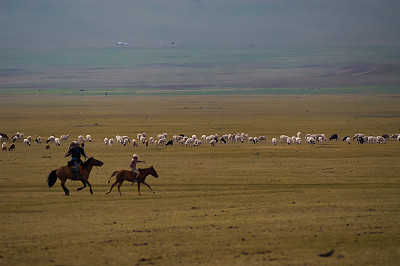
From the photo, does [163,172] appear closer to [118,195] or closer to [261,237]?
[118,195]

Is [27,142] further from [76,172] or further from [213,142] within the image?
[76,172]

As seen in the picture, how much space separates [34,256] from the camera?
37.1 feet

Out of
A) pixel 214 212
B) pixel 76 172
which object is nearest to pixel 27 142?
pixel 76 172

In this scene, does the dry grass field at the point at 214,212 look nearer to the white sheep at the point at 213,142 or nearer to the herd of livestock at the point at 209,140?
the white sheep at the point at 213,142

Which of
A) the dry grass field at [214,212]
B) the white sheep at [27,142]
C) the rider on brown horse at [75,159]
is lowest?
the dry grass field at [214,212]

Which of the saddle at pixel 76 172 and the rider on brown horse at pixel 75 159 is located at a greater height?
the rider on brown horse at pixel 75 159

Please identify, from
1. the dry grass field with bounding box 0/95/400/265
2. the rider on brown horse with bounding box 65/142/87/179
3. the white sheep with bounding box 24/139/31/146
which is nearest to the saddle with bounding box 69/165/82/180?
the rider on brown horse with bounding box 65/142/87/179

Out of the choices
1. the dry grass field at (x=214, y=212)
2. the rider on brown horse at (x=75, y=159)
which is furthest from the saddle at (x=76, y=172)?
the dry grass field at (x=214, y=212)

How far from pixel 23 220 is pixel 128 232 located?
2787 mm

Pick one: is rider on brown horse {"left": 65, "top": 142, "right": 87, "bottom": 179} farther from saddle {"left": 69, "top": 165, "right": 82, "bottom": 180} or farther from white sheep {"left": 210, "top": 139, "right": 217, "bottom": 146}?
white sheep {"left": 210, "top": 139, "right": 217, "bottom": 146}

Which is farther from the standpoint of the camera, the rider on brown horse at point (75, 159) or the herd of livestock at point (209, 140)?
the herd of livestock at point (209, 140)

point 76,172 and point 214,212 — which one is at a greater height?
point 76,172

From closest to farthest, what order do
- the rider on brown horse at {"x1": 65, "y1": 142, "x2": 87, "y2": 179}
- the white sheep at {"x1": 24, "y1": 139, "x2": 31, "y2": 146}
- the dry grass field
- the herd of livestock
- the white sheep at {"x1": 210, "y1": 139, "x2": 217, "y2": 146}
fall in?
the dry grass field → the rider on brown horse at {"x1": 65, "y1": 142, "x2": 87, "y2": 179} → the white sheep at {"x1": 210, "y1": 139, "x2": 217, "y2": 146} → the herd of livestock → the white sheep at {"x1": 24, "y1": 139, "x2": 31, "y2": 146}

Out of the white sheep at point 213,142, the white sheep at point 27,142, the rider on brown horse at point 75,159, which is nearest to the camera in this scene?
the rider on brown horse at point 75,159
